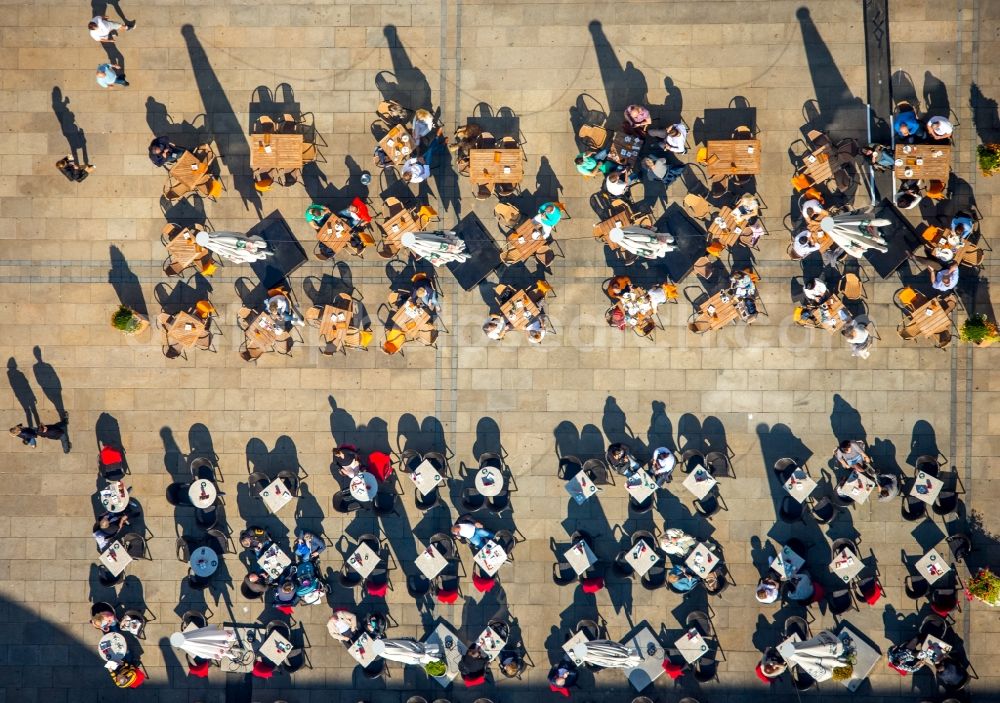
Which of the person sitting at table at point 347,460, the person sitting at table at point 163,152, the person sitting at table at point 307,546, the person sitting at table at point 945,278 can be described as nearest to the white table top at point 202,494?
the person sitting at table at point 307,546

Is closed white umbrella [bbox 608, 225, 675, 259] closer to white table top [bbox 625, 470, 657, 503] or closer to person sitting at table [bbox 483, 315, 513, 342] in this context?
person sitting at table [bbox 483, 315, 513, 342]

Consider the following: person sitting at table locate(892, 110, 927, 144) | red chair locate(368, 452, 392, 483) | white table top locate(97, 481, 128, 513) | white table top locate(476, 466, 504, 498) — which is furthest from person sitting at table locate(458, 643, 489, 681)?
person sitting at table locate(892, 110, 927, 144)

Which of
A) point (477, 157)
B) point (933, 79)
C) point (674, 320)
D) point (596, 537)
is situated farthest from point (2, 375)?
point (933, 79)

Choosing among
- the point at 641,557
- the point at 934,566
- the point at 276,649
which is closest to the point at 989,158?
the point at 934,566

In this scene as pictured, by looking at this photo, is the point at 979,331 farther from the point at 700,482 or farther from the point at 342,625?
the point at 342,625

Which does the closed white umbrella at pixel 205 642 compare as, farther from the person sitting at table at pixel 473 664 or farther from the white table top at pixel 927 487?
the white table top at pixel 927 487
